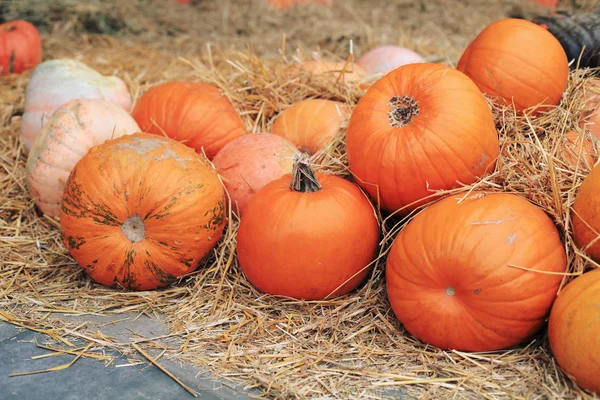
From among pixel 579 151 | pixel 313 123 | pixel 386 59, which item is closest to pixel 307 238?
pixel 313 123

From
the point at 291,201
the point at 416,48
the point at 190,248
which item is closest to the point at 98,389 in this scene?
the point at 190,248

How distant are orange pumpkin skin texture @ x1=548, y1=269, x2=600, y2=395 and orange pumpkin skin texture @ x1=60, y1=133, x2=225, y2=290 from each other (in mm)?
1631

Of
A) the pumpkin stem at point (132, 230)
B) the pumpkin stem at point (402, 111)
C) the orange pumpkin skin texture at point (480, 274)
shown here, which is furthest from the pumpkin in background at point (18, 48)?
the orange pumpkin skin texture at point (480, 274)

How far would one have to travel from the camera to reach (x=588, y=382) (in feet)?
7.16

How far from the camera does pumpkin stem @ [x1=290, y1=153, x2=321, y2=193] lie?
9.59 ft

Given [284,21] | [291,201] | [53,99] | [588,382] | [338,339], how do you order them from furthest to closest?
[284,21], [53,99], [291,201], [338,339], [588,382]

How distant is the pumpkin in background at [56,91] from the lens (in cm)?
411

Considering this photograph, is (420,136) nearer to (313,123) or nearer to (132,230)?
(313,123)

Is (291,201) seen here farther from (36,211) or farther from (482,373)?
(36,211)

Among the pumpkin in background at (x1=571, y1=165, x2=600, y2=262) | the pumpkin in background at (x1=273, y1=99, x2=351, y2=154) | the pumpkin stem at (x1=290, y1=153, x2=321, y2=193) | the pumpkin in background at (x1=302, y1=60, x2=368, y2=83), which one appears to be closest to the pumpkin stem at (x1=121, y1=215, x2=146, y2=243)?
the pumpkin stem at (x1=290, y1=153, x2=321, y2=193)

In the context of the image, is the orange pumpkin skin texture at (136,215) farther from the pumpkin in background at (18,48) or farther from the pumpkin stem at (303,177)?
the pumpkin in background at (18,48)

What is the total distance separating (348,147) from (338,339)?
916 millimetres

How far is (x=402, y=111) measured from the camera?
2.91 metres

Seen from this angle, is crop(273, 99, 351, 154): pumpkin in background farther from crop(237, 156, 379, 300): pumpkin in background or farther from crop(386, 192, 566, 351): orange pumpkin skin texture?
crop(386, 192, 566, 351): orange pumpkin skin texture
